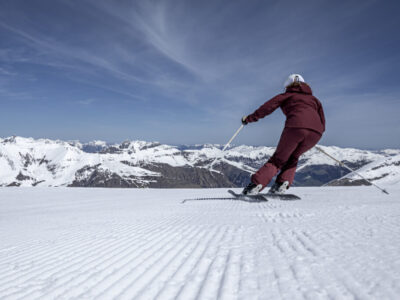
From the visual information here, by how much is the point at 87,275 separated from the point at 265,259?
49.3 inches

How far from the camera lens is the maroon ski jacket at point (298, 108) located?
516 cm

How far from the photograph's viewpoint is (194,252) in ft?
7.13

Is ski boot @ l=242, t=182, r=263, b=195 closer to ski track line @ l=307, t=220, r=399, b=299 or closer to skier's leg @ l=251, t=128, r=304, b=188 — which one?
skier's leg @ l=251, t=128, r=304, b=188

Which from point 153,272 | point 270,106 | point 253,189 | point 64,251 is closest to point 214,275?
point 153,272

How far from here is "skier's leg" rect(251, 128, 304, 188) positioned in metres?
5.17

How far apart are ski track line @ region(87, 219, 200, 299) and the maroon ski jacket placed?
142 inches

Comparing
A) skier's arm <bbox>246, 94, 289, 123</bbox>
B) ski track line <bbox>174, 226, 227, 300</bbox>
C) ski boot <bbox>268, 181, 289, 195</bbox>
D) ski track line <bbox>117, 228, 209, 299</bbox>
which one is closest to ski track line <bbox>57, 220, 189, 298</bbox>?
ski track line <bbox>117, 228, 209, 299</bbox>

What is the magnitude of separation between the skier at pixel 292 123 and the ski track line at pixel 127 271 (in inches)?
122

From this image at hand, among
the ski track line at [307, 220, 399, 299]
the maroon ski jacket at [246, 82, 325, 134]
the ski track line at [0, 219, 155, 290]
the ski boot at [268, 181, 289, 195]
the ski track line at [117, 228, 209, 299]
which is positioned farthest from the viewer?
the ski boot at [268, 181, 289, 195]

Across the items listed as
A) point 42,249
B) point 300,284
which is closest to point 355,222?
point 300,284

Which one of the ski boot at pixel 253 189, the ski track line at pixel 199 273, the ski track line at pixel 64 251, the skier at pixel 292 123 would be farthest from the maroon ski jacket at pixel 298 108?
the ski track line at pixel 64 251

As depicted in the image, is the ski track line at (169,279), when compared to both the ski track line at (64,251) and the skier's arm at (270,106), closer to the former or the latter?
the ski track line at (64,251)

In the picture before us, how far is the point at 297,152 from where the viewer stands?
18.3 feet

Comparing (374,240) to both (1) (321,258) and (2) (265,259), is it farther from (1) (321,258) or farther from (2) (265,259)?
(2) (265,259)
